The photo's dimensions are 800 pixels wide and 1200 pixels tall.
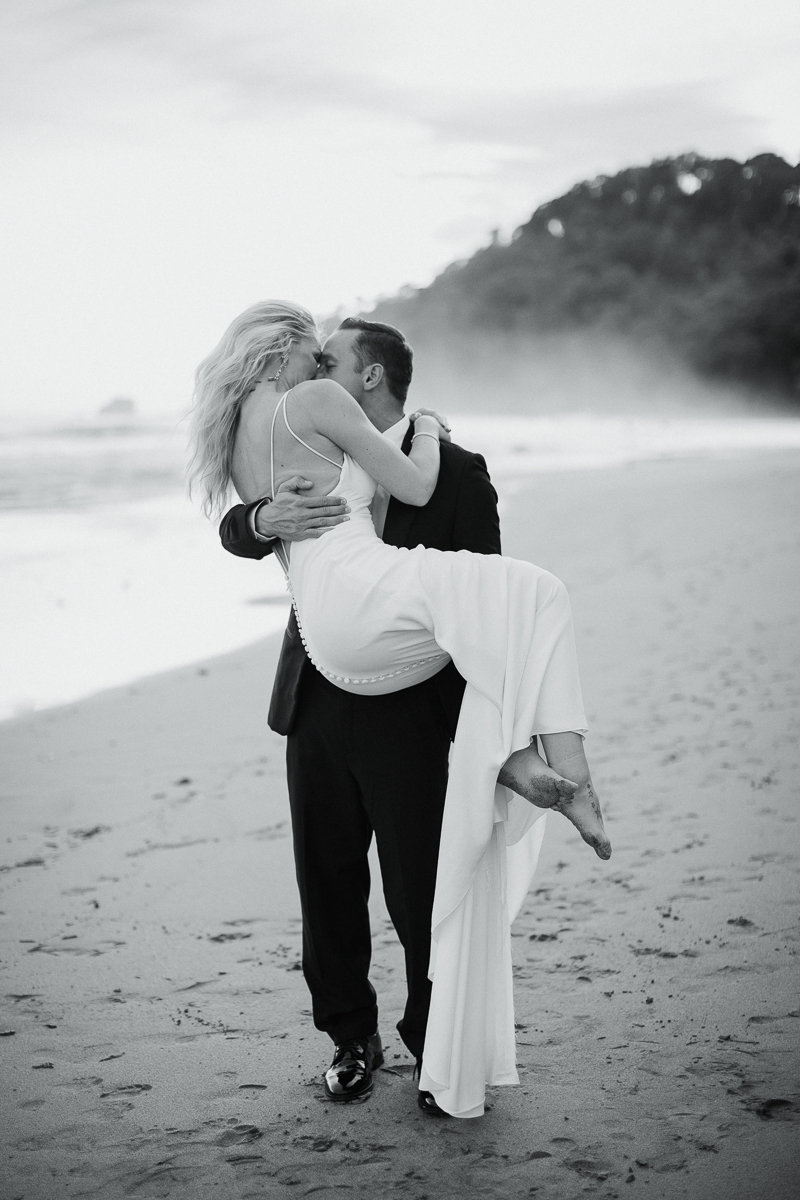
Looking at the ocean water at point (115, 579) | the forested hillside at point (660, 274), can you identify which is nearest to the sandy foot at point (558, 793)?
the ocean water at point (115, 579)

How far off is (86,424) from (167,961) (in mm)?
49160

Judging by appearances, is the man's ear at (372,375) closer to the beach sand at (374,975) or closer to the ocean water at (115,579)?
the beach sand at (374,975)

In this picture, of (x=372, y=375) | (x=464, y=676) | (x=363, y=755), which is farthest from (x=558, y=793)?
(x=372, y=375)

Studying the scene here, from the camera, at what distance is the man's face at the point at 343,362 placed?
2834 millimetres

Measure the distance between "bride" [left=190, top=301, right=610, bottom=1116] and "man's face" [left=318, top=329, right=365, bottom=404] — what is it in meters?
0.04

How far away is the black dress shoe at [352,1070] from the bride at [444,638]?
25cm

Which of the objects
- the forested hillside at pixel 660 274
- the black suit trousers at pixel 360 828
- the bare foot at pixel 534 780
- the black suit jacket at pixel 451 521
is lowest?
the black suit trousers at pixel 360 828

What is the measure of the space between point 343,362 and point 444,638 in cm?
88

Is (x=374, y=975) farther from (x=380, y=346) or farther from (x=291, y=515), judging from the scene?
(x=380, y=346)

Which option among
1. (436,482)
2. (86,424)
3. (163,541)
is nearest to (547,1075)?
(436,482)

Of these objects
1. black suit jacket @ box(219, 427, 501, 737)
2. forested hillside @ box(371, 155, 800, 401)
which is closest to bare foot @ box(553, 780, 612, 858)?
black suit jacket @ box(219, 427, 501, 737)

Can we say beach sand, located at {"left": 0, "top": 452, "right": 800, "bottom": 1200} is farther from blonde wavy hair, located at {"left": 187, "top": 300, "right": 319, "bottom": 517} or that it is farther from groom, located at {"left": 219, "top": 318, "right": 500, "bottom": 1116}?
blonde wavy hair, located at {"left": 187, "top": 300, "right": 319, "bottom": 517}

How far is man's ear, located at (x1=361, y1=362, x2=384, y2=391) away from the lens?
2838 mm

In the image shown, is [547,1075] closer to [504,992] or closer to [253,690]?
[504,992]
